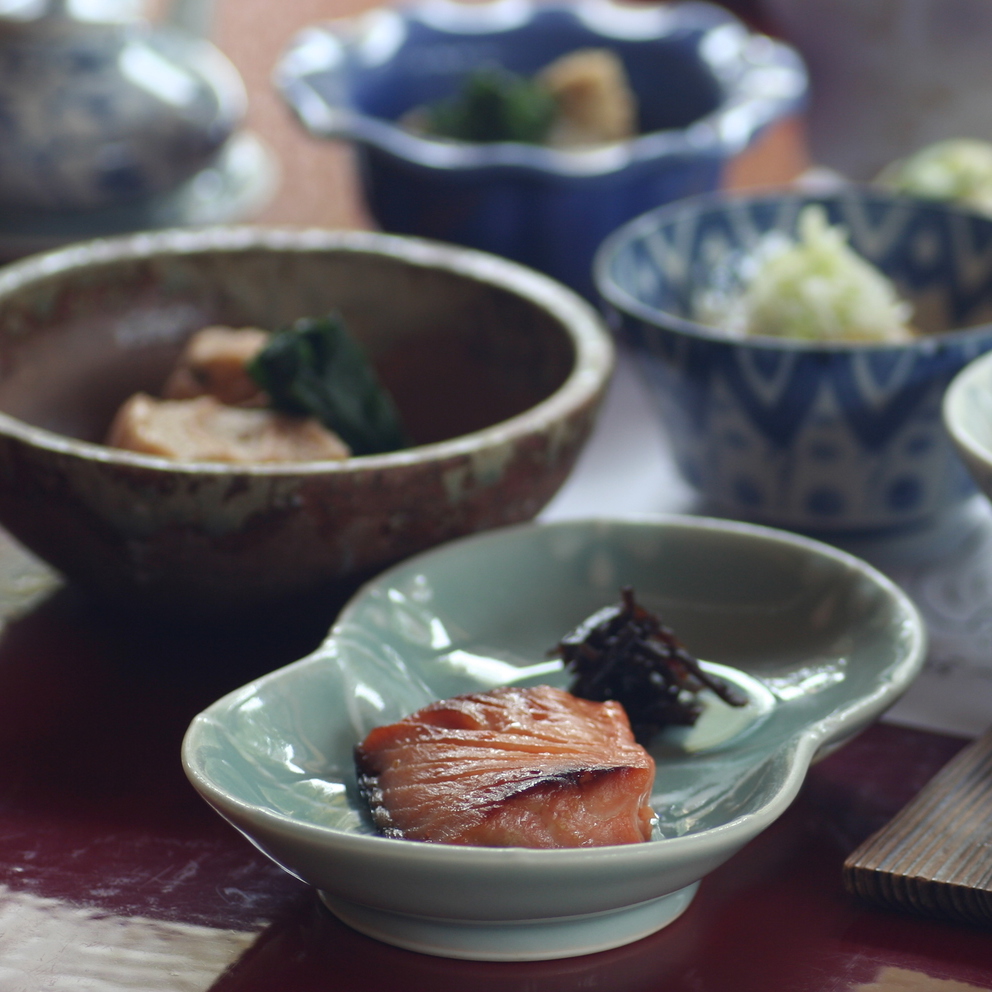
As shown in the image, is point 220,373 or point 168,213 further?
point 168,213

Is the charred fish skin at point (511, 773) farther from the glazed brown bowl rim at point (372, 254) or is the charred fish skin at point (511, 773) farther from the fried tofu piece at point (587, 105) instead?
the fried tofu piece at point (587, 105)

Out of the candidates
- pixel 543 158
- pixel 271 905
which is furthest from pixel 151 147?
pixel 271 905

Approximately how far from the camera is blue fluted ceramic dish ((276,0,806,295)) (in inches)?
51.8

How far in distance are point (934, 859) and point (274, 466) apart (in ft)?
1.37

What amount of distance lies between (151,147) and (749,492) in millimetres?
893

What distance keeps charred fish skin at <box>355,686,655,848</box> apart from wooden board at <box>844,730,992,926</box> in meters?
0.11

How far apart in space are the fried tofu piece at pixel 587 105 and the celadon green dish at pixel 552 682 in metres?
0.87

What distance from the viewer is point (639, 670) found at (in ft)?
2.39

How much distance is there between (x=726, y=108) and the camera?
57.2 inches

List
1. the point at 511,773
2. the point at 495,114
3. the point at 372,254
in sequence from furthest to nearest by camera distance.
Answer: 1. the point at 495,114
2. the point at 372,254
3. the point at 511,773

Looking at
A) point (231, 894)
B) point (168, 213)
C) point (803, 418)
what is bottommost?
point (231, 894)

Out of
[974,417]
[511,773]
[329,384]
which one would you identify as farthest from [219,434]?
[974,417]

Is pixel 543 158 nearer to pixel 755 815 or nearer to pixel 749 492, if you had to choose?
pixel 749 492

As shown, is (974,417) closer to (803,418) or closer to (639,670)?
(803,418)
